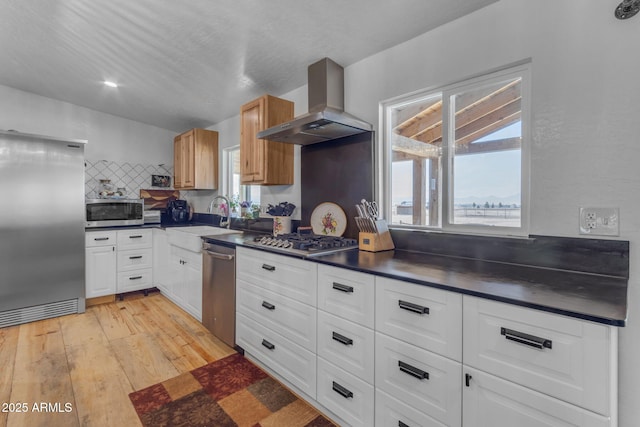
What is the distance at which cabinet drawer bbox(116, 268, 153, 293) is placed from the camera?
354 centimetres

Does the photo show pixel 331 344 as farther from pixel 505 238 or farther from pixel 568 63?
pixel 568 63

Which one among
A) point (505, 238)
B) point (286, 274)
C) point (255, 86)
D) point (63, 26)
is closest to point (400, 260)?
point (505, 238)

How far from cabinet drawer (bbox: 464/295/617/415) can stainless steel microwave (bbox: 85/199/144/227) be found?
390 centimetres

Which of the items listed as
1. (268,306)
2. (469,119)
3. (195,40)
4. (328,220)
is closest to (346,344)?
(268,306)

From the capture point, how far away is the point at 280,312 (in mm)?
1874

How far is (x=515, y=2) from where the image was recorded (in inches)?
59.3

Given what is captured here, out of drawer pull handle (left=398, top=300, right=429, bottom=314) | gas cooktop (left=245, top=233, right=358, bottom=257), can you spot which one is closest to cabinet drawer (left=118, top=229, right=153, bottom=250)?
gas cooktop (left=245, top=233, right=358, bottom=257)

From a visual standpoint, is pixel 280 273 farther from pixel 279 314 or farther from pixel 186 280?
pixel 186 280

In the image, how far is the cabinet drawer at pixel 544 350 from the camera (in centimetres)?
82

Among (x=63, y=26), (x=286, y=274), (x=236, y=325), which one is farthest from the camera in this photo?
(x=236, y=325)

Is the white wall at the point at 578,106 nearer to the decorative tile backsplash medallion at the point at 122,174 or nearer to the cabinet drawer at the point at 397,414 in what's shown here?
the cabinet drawer at the point at 397,414

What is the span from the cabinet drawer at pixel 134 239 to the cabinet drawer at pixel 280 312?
2143 mm

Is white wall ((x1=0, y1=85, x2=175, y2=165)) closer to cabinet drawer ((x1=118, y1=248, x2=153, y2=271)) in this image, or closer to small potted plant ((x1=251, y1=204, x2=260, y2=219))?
cabinet drawer ((x1=118, y1=248, x2=153, y2=271))

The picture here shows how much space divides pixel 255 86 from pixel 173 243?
6.16 feet
